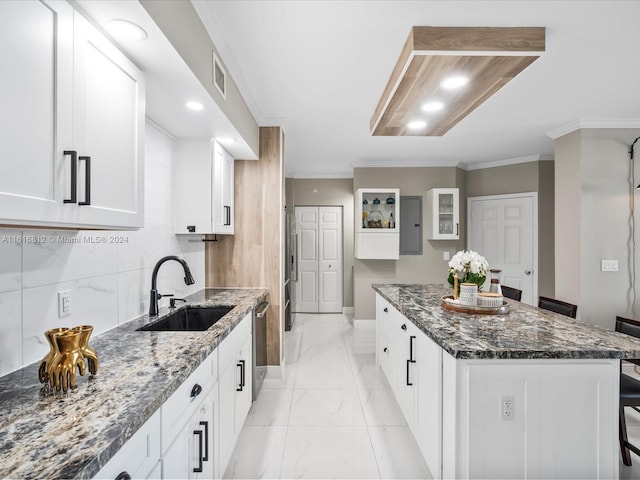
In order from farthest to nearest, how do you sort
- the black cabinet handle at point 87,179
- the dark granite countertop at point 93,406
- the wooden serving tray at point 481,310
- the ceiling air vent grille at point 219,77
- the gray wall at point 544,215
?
the gray wall at point 544,215 < the wooden serving tray at point 481,310 < the ceiling air vent grille at point 219,77 < the black cabinet handle at point 87,179 < the dark granite countertop at point 93,406

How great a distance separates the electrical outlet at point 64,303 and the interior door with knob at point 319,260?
4.64 m

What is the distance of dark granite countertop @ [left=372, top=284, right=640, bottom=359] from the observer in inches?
55.6

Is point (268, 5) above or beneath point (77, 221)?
above

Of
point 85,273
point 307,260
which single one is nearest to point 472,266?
point 85,273

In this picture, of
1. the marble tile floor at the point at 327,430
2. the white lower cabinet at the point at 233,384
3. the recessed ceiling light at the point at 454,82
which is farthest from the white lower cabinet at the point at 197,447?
the recessed ceiling light at the point at 454,82

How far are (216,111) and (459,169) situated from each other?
4.29 metres

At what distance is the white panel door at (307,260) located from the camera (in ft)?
19.7

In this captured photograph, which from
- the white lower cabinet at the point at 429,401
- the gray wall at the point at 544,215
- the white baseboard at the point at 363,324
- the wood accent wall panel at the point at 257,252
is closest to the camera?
the white lower cabinet at the point at 429,401

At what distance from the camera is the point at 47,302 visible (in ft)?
4.34

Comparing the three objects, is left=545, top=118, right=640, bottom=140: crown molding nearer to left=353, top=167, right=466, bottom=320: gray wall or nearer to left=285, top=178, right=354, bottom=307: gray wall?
left=353, top=167, right=466, bottom=320: gray wall

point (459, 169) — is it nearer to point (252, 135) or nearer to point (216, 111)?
point (252, 135)

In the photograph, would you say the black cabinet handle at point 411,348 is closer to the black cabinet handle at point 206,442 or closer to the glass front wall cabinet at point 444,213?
the black cabinet handle at point 206,442

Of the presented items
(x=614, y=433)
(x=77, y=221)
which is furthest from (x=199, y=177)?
(x=614, y=433)

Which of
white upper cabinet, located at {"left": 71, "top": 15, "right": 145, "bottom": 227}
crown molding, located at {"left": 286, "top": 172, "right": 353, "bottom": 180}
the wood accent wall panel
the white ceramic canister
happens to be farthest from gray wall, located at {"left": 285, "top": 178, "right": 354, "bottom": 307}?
white upper cabinet, located at {"left": 71, "top": 15, "right": 145, "bottom": 227}
